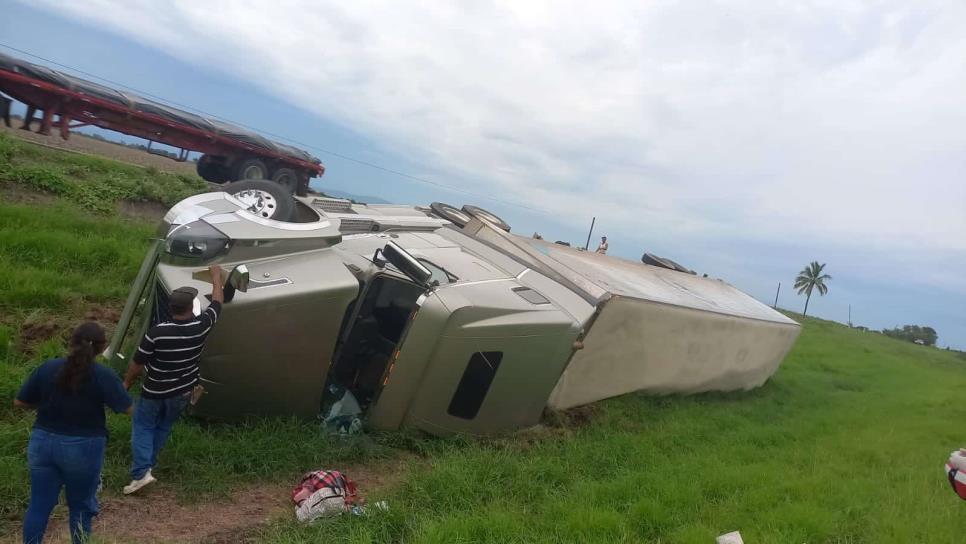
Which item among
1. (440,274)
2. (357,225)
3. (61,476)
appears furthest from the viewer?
(357,225)

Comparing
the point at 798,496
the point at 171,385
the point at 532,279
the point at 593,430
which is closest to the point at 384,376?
the point at 171,385

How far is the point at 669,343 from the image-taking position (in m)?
7.43

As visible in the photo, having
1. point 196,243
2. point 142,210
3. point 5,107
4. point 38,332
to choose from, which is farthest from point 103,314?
point 5,107

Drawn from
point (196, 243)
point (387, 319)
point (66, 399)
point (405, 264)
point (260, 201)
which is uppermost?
point (405, 264)

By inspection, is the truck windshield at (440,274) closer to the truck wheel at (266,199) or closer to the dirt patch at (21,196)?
the truck wheel at (266,199)

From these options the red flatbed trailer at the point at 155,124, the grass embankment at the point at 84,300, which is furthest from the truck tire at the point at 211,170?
the grass embankment at the point at 84,300

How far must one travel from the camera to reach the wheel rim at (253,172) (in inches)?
503

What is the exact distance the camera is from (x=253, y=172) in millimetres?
12961

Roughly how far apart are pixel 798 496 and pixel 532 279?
116 inches

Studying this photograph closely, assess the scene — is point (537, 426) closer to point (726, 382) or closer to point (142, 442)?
point (142, 442)

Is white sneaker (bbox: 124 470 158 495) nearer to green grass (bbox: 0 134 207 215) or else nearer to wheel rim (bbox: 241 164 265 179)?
green grass (bbox: 0 134 207 215)

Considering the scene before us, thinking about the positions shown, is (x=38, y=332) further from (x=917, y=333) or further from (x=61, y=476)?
(x=917, y=333)

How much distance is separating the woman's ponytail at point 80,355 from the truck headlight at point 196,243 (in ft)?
5.78

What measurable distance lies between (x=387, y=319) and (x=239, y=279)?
1.45m
